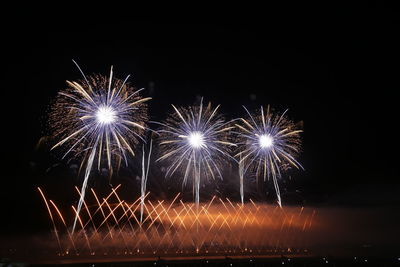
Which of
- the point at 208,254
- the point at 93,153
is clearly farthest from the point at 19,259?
the point at 208,254

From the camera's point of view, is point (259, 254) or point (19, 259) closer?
point (19, 259)

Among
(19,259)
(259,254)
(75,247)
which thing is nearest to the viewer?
(19,259)

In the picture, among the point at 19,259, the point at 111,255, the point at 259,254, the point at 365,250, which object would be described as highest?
the point at 365,250

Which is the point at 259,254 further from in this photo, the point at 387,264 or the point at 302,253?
the point at 387,264

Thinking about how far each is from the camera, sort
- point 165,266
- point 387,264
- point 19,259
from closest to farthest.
Result: 1. point 19,259
2. point 165,266
3. point 387,264

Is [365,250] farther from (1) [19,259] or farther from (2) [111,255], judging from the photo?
(1) [19,259]

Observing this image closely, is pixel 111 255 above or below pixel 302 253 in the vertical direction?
below

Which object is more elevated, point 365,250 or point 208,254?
point 365,250

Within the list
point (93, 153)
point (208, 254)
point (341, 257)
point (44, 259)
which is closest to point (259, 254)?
point (208, 254)

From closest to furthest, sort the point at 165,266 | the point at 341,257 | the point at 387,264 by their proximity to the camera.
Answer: the point at 165,266
the point at 387,264
the point at 341,257
